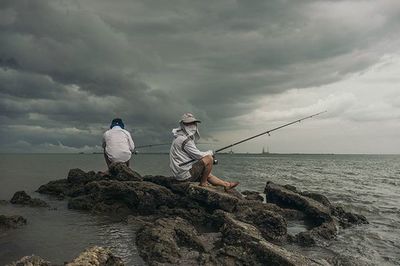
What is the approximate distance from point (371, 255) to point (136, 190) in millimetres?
7167

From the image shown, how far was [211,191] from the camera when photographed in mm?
10977

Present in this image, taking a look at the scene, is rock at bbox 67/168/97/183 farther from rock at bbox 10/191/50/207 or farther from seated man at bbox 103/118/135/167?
rock at bbox 10/191/50/207

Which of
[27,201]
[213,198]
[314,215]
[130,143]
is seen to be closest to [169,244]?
[213,198]

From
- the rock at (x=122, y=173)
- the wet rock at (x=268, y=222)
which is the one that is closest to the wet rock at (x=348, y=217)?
the wet rock at (x=268, y=222)

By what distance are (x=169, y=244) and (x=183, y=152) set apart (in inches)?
183

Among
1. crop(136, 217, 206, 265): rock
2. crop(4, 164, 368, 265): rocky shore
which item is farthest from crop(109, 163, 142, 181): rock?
crop(136, 217, 206, 265): rock

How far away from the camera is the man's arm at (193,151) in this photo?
11417 mm

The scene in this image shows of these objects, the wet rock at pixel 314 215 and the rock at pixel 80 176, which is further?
the rock at pixel 80 176

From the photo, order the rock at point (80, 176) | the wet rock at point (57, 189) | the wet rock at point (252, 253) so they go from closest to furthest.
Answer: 1. the wet rock at point (252, 253)
2. the wet rock at point (57, 189)
3. the rock at point (80, 176)

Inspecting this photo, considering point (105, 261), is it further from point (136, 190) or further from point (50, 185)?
point (50, 185)

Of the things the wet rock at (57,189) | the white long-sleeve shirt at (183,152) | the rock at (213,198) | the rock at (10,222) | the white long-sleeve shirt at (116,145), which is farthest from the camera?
the wet rock at (57,189)

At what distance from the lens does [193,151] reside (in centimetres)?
1145

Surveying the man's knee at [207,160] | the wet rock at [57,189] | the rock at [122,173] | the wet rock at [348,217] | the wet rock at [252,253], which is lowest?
the wet rock at [348,217]

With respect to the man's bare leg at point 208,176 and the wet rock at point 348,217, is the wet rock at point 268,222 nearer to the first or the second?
the man's bare leg at point 208,176
